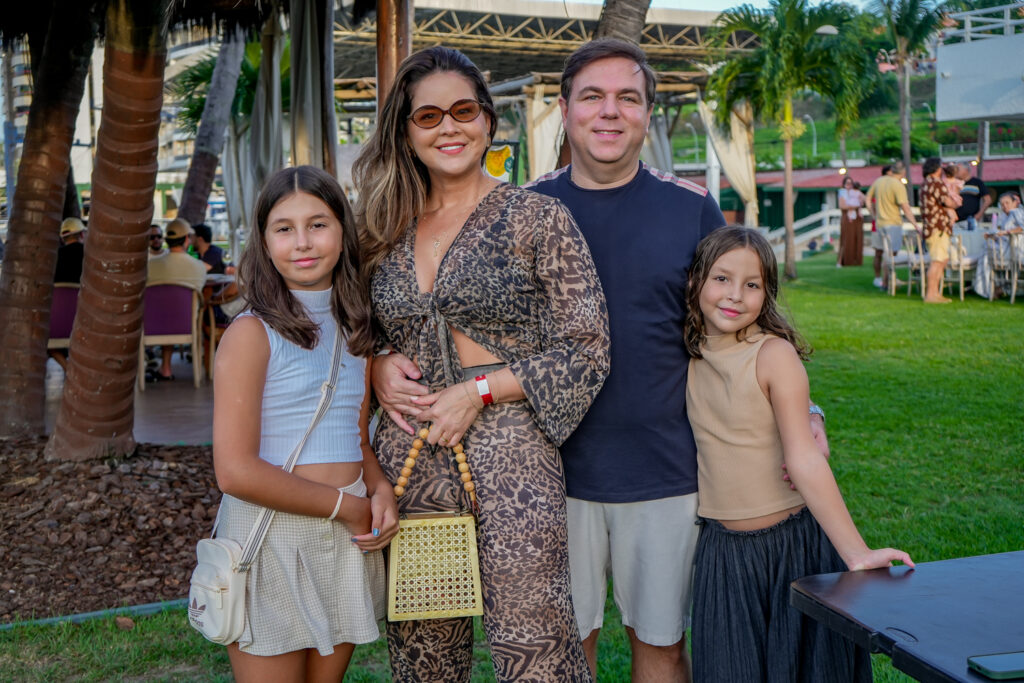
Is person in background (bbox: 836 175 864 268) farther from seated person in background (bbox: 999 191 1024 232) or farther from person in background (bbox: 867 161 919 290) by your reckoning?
seated person in background (bbox: 999 191 1024 232)

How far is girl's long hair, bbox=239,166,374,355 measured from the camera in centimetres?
238

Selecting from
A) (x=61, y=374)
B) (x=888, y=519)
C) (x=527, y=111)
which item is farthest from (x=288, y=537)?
(x=527, y=111)

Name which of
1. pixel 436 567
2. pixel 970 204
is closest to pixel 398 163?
pixel 436 567

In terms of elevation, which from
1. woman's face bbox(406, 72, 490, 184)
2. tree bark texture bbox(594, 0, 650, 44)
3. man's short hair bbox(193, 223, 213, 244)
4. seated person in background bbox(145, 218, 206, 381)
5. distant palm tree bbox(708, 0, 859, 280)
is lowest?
seated person in background bbox(145, 218, 206, 381)

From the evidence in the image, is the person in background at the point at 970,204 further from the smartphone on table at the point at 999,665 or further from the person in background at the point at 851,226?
the smartphone on table at the point at 999,665

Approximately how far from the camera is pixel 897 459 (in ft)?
20.7

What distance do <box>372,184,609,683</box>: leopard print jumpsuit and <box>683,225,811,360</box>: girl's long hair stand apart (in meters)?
0.37

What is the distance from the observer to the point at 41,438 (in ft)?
18.7

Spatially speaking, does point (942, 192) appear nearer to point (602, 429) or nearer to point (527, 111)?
point (527, 111)

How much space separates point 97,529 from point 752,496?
3303 millimetres

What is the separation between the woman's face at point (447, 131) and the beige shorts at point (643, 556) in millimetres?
999

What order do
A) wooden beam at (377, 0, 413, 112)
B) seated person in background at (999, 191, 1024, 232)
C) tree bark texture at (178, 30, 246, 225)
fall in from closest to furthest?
wooden beam at (377, 0, 413, 112) < tree bark texture at (178, 30, 246, 225) < seated person in background at (999, 191, 1024, 232)

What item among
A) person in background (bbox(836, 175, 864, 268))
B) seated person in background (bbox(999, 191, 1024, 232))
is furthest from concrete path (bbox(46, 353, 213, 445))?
person in background (bbox(836, 175, 864, 268))

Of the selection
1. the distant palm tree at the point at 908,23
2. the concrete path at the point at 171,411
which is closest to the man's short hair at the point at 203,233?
the concrete path at the point at 171,411
